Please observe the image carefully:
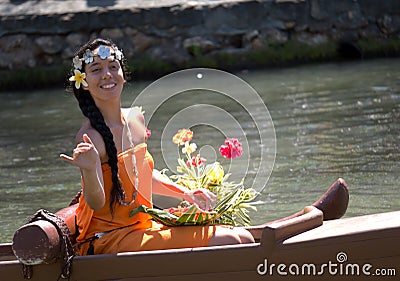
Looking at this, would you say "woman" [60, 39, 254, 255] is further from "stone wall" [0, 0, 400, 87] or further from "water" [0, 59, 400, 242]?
"stone wall" [0, 0, 400, 87]

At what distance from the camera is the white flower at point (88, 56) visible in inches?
153

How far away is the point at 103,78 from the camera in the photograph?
3.87 m

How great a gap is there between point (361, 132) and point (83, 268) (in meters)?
4.77

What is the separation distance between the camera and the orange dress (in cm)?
371

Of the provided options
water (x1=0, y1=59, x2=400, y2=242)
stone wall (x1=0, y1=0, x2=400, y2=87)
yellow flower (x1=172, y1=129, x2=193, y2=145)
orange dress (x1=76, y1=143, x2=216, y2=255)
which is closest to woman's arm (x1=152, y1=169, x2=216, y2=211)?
orange dress (x1=76, y1=143, x2=216, y2=255)

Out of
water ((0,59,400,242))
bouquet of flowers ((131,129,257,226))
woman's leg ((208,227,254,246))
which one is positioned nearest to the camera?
woman's leg ((208,227,254,246))

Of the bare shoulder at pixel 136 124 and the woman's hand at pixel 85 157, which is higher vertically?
the bare shoulder at pixel 136 124

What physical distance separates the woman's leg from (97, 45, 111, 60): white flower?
813 mm

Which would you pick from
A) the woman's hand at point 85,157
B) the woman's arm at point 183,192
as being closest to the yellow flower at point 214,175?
the woman's arm at point 183,192

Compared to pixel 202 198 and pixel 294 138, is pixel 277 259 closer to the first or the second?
pixel 202 198

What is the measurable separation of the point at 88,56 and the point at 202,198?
28.7 inches

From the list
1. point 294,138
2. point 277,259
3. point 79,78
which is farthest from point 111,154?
point 294,138

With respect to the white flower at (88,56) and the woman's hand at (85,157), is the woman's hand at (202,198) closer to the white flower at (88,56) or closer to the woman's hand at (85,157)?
the woman's hand at (85,157)

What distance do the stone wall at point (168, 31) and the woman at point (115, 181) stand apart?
7942 millimetres
